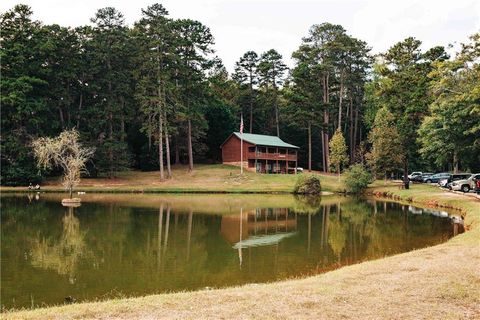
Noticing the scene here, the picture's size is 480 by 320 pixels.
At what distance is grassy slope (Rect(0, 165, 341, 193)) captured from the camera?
5019 centimetres

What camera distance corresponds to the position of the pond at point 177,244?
12656mm

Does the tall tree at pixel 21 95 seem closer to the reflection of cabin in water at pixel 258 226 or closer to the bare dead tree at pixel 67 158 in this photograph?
the bare dead tree at pixel 67 158

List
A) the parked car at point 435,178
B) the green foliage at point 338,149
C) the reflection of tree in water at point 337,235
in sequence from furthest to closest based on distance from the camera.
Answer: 1. the green foliage at point 338,149
2. the parked car at point 435,178
3. the reflection of tree in water at point 337,235

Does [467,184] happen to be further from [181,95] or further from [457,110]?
[181,95]

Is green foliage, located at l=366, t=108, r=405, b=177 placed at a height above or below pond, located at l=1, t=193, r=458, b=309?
above

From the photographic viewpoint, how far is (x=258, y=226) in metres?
25.1

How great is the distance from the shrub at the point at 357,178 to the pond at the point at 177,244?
15.8 metres

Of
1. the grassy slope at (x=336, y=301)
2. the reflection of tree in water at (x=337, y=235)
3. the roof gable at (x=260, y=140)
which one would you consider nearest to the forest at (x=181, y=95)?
the roof gable at (x=260, y=140)

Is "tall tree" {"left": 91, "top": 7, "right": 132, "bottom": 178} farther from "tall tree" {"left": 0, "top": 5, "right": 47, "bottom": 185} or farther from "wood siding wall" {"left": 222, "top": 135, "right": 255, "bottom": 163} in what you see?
"wood siding wall" {"left": 222, "top": 135, "right": 255, "bottom": 163}

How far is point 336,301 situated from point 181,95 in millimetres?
53896

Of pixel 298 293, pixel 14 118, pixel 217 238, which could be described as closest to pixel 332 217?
pixel 217 238

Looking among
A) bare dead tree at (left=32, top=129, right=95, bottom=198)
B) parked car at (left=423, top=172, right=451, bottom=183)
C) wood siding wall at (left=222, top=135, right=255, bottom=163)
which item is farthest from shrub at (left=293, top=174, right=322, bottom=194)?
bare dead tree at (left=32, top=129, right=95, bottom=198)

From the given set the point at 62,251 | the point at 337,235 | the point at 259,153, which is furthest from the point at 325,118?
the point at 62,251

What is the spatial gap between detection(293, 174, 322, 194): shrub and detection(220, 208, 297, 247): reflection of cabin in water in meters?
17.2
